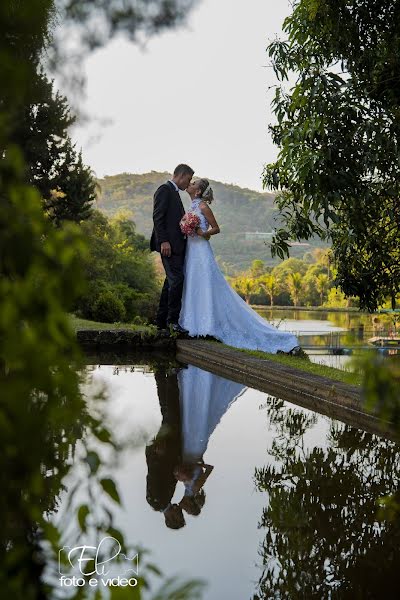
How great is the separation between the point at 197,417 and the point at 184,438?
0.63 metres

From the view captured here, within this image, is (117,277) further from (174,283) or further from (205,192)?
(174,283)

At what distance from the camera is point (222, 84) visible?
71.3 meters

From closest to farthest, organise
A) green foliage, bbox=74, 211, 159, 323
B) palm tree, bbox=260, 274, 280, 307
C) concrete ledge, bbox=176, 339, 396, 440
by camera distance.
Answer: concrete ledge, bbox=176, 339, 396, 440, green foliage, bbox=74, 211, 159, 323, palm tree, bbox=260, 274, 280, 307

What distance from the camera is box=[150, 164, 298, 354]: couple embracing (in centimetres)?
877

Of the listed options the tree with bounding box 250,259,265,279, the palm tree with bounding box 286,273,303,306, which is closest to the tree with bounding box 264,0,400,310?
the palm tree with bounding box 286,273,303,306

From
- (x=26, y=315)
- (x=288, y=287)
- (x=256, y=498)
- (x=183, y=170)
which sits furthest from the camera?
(x=288, y=287)

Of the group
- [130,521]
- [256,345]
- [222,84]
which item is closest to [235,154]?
[222,84]

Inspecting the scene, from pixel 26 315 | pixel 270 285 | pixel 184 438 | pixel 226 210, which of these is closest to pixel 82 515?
pixel 26 315

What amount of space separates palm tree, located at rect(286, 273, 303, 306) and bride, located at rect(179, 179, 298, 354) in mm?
62770

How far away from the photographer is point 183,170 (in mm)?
8992

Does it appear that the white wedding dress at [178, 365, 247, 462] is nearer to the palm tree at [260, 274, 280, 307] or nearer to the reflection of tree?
the reflection of tree

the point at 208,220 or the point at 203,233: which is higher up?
the point at 208,220

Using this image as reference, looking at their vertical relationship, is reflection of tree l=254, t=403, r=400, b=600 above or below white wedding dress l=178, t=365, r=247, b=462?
above

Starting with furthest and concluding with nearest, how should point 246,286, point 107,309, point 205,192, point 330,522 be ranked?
point 246,286 → point 107,309 → point 205,192 → point 330,522
